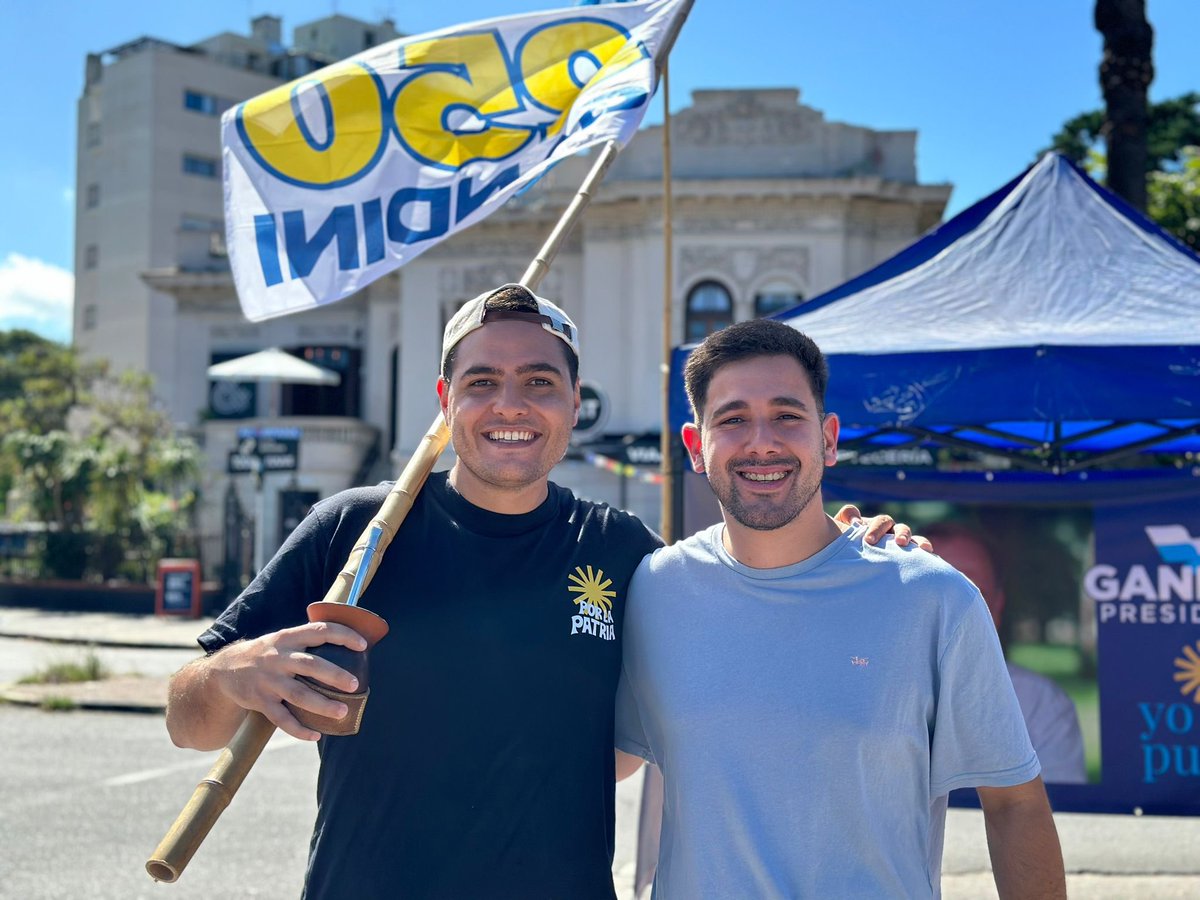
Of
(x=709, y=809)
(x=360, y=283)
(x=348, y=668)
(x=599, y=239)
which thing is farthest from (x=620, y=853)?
(x=599, y=239)

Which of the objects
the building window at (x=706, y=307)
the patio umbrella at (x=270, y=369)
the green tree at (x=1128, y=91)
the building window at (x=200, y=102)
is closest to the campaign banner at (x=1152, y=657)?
the green tree at (x=1128, y=91)

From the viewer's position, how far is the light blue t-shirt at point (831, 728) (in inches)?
90.1

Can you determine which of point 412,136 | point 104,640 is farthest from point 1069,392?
point 104,640

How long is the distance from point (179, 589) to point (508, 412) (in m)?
22.5

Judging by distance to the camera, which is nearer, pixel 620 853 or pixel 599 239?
pixel 620 853

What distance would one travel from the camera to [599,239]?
25.5 m

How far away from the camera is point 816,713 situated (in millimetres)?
2324

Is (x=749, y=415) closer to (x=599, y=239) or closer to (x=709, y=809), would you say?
(x=709, y=809)

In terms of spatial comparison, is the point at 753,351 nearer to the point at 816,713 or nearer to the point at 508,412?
the point at 508,412

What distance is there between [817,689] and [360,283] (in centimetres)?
232

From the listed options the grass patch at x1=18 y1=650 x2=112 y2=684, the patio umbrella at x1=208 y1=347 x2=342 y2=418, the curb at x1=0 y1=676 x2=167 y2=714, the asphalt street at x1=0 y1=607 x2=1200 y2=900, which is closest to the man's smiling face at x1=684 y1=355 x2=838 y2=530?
the asphalt street at x1=0 y1=607 x2=1200 y2=900

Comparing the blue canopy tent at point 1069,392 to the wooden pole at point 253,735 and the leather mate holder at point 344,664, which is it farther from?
the leather mate holder at point 344,664

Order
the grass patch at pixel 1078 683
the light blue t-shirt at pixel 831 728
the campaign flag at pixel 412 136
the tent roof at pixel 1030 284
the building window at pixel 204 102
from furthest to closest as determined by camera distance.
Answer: the building window at pixel 204 102, the grass patch at pixel 1078 683, the tent roof at pixel 1030 284, the campaign flag at pixel 412 136, the light blue t-shirt at pixel 831 728

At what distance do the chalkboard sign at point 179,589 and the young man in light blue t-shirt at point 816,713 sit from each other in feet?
73.9
